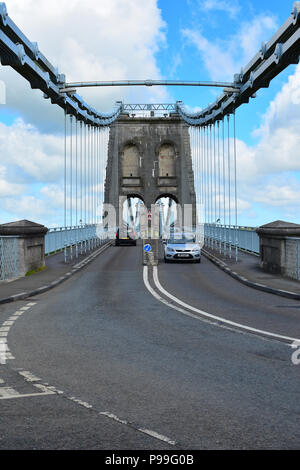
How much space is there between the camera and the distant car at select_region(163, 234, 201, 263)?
27812mm

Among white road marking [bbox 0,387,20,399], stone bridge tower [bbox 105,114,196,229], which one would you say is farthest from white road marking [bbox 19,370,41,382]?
stone bridge tower [bbox 105,114,196,229]

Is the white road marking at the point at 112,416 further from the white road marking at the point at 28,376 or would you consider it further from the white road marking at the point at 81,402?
the white road marking at the point at 28,376

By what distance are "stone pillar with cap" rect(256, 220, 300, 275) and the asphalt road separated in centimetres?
727

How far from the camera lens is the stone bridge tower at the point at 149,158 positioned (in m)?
70.6

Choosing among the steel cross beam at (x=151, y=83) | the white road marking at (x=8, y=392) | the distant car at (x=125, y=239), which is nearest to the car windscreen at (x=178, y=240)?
the steel cross beam at (x=151, y=83)

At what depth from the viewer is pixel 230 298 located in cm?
1411

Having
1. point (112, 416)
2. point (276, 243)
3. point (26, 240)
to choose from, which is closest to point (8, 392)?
point (112, 416)

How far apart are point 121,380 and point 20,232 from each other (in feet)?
49.1

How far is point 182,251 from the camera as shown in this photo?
2794 centimetres

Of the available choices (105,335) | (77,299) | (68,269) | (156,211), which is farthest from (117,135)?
(105,335)

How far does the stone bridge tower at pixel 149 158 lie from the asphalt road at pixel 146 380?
59266 millimetres

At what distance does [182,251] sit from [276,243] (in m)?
8.34

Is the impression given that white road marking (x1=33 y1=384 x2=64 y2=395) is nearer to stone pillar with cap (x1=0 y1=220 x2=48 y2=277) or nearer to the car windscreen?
stone pillar with cap (x1=0 y1=220 x2=48 y2=277)

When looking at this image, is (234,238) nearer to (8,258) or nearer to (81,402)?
(8,258)
